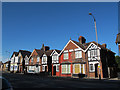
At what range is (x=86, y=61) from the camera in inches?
1077

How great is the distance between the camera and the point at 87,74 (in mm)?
26516

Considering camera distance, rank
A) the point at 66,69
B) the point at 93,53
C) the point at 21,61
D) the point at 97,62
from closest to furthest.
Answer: the point at 97,62 < the point at 93,53 < the point at 66,69 < the point at 21,61

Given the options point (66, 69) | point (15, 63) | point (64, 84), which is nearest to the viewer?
point (64, 84)

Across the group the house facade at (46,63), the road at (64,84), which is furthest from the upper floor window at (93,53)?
the house facade at (46,63)

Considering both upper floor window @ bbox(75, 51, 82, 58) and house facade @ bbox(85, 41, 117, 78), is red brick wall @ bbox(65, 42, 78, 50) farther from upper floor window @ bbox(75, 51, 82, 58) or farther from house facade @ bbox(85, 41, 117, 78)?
house facade @ bbox(85, 41, 117, 78)

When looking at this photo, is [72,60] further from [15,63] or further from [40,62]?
[15,63]

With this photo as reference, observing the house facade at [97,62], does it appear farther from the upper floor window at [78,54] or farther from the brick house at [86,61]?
the upper floor window at [78,54]

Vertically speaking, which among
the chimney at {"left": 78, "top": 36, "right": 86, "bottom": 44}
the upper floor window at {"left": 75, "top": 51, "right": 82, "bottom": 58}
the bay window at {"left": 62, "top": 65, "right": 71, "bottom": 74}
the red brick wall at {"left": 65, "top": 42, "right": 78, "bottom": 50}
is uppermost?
the chimney at {"left": 78, "top": 36, "right": 86, "bottom": 44}

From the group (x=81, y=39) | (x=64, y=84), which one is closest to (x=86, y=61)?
(x=81, y=39)

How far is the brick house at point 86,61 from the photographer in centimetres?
2583

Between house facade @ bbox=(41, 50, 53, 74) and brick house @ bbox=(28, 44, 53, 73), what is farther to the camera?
brick house @ bbox=(28, 44, 53, 73)

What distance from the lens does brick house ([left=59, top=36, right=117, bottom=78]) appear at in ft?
84.7

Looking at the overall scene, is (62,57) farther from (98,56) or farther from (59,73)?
(98,56)

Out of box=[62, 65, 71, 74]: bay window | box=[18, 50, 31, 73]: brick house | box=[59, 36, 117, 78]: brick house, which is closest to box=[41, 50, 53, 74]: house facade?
box=[59, 36, 117, 78]: brick house
